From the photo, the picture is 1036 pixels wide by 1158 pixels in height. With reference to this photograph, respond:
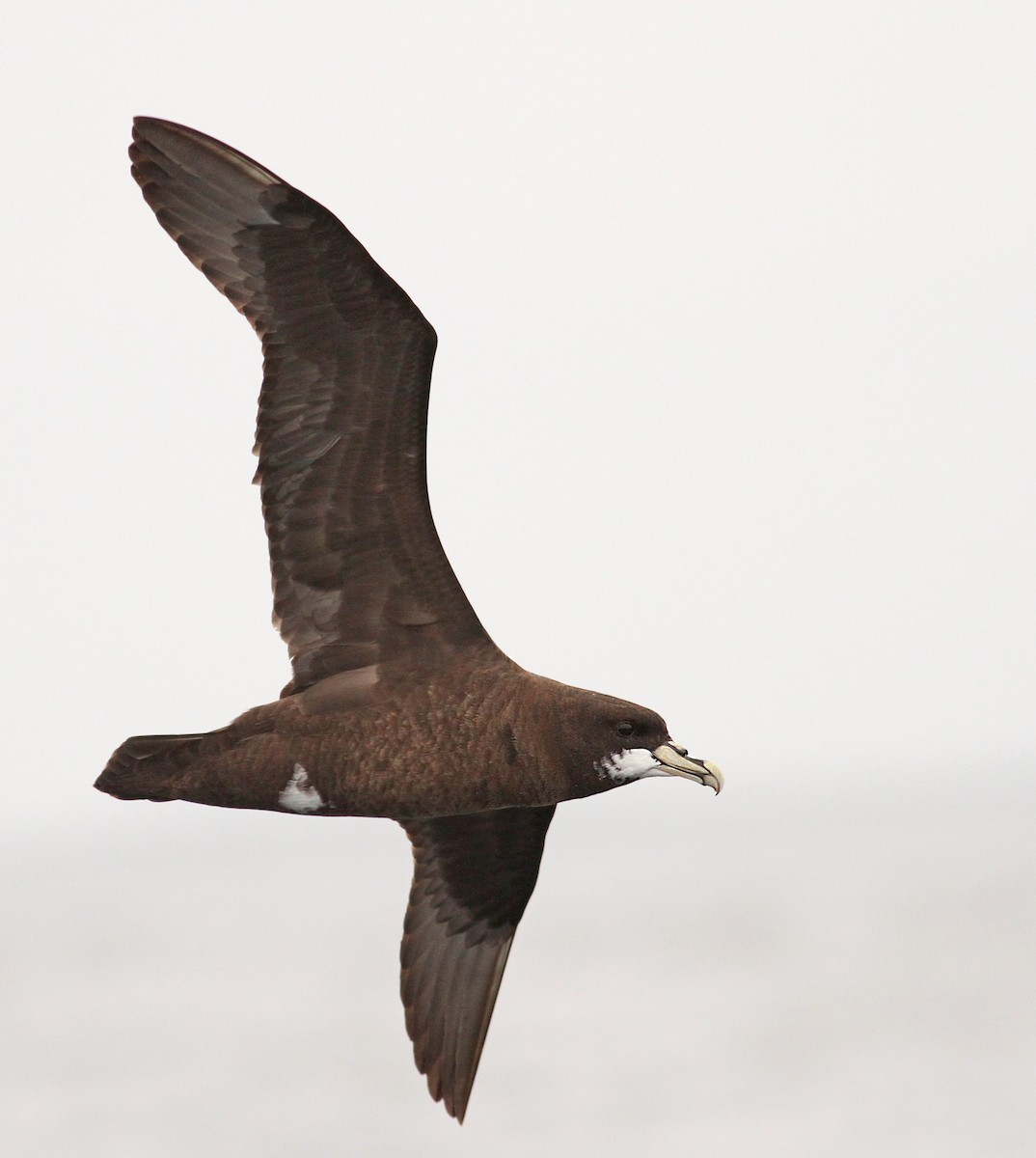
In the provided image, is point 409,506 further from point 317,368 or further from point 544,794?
point 544,794

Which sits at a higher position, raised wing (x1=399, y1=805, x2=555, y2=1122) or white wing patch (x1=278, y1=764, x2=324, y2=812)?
white wing patch (x1=278, y1=764, x2=324, y2=812)

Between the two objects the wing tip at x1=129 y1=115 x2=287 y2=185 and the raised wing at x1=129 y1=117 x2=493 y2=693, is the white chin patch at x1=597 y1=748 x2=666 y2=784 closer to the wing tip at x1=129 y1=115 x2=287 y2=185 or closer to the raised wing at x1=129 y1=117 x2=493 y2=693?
the raised wing at x1=129 y1=117 x2=493 y2=693

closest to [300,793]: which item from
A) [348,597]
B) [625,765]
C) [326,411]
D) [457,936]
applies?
[348,597]

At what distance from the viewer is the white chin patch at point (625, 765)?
11.5 metres

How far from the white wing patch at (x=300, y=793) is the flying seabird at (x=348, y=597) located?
11mm

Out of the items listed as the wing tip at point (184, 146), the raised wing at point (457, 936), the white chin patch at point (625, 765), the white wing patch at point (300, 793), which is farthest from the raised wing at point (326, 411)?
the raised wing at point (457, 936)

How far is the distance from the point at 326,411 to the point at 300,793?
2138 millimetres

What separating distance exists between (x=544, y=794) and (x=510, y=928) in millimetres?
2322

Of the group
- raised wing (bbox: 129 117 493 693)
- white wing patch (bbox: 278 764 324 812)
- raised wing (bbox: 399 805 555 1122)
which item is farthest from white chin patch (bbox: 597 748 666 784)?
raised wing (bbox: 399 805 555 1122)

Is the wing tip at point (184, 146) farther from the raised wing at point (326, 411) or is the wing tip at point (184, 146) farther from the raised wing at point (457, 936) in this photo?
the raised wing at point (457, 936)

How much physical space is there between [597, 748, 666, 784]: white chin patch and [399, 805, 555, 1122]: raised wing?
204 centimetres

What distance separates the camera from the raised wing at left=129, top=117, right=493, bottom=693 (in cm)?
1130

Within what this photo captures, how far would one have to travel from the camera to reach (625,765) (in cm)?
1150

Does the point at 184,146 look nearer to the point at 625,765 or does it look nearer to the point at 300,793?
the point at 300,793
